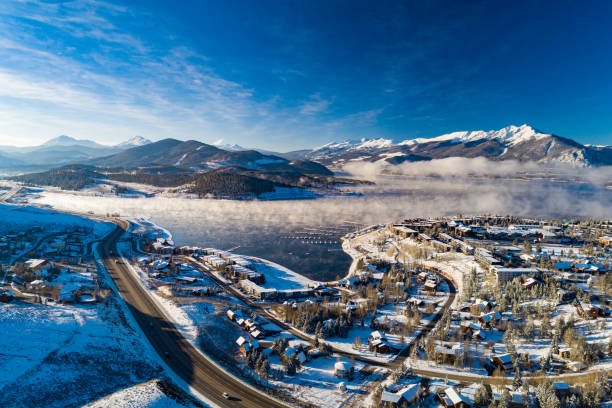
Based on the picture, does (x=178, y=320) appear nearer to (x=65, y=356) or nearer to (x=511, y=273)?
(x=65, y=356)

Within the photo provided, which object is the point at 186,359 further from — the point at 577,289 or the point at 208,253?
the point at 577,289

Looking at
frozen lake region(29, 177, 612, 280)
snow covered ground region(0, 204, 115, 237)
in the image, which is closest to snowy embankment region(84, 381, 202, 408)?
frozen lake region(29, 177, 612, 280)

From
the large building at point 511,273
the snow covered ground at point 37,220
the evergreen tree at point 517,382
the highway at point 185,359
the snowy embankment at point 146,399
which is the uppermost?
the large building at point 511,273

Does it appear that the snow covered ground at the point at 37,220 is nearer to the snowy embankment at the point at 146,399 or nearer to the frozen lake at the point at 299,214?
the frozen lake at the point at 299,214

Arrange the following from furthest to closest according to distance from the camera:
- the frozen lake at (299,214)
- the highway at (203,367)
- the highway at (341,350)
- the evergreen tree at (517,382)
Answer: the frozen lake at (299,214), the highway at (341,350), the highway at (203,367), the evergreen tree at (517,382)

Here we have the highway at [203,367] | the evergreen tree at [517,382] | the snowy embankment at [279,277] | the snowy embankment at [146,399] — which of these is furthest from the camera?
the snowy embankment at [279,277]

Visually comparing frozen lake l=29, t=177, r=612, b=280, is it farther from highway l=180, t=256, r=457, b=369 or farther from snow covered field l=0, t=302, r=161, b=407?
snow covered field l=0, t=302, r=161, b=407

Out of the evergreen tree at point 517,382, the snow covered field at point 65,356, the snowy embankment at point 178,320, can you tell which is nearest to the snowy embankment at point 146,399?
the snowy embankment at point 178,320

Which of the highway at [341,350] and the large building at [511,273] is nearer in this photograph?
the highway at [341,350]
